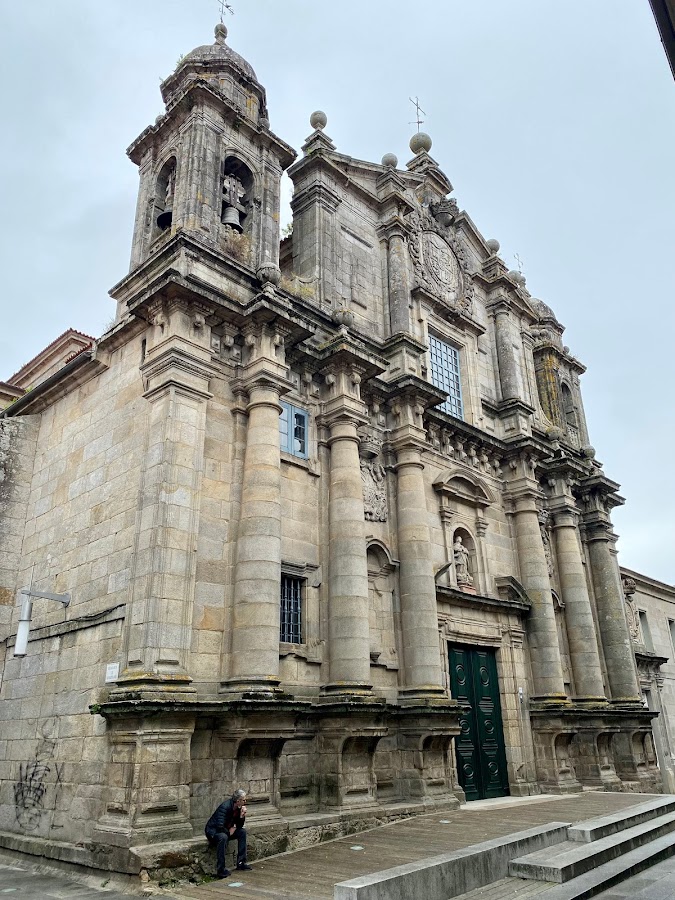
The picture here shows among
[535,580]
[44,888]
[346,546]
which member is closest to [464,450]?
[535,580]

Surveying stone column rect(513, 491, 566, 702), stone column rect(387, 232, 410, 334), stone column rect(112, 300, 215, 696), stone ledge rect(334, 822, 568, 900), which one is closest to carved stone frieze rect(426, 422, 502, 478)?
stone column rect(513, 491, 566, 702)

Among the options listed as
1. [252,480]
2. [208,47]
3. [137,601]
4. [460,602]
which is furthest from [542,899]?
[208,47]

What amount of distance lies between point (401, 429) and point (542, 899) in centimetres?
1077

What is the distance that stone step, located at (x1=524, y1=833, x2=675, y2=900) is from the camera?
8.45m

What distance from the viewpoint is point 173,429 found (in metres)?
12.4

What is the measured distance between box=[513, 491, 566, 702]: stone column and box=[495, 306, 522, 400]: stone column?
384cm

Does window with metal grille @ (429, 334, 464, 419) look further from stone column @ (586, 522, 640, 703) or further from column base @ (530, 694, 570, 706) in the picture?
column base @ (530, 694, 570, 706)

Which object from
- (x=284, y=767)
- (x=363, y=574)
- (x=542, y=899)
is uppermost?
(x=363, y=574)

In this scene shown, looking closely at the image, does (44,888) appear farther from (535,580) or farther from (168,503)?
(535,580)

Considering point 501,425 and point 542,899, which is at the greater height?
point 501,425

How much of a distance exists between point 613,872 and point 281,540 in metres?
7.53

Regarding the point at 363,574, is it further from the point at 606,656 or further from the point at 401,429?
the point at 606,656

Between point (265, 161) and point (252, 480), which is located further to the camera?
point (265, 161)

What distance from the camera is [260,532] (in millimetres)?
12656
